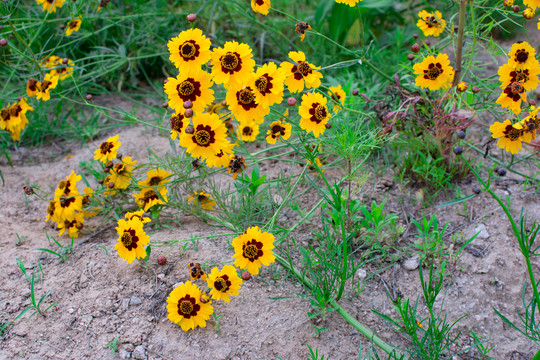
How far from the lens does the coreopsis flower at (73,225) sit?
2.11m

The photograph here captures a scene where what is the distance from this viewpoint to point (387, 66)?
2955 millimetres

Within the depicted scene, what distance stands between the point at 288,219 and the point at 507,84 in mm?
1079

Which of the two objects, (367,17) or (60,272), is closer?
(60,272)

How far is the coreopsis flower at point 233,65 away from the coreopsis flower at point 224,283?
0.67m

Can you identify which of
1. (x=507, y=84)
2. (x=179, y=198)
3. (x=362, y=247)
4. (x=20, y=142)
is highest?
(x=507, y=84)

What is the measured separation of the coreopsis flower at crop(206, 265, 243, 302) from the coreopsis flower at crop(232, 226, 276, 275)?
5cm

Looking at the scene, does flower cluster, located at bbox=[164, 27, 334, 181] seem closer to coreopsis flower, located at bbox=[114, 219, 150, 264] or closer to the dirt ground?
coreopsis flower, located at bbox=[114, 219, 150, 264]

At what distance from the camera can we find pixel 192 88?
173 centimetres

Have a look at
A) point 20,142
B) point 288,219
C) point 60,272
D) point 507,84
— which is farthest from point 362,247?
point 20,142

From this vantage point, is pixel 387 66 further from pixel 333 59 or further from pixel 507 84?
pixel 507 84

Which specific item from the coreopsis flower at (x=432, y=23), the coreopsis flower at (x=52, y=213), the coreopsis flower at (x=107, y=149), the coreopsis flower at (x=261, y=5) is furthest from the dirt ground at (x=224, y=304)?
the coreopsis flower at (x=261, y=5)

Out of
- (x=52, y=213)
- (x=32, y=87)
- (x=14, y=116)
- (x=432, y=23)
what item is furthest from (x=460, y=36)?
(x=14, y=116)

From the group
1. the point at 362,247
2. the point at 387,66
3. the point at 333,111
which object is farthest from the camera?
the point at 387,66

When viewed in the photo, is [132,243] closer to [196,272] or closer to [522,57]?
[196,272]
